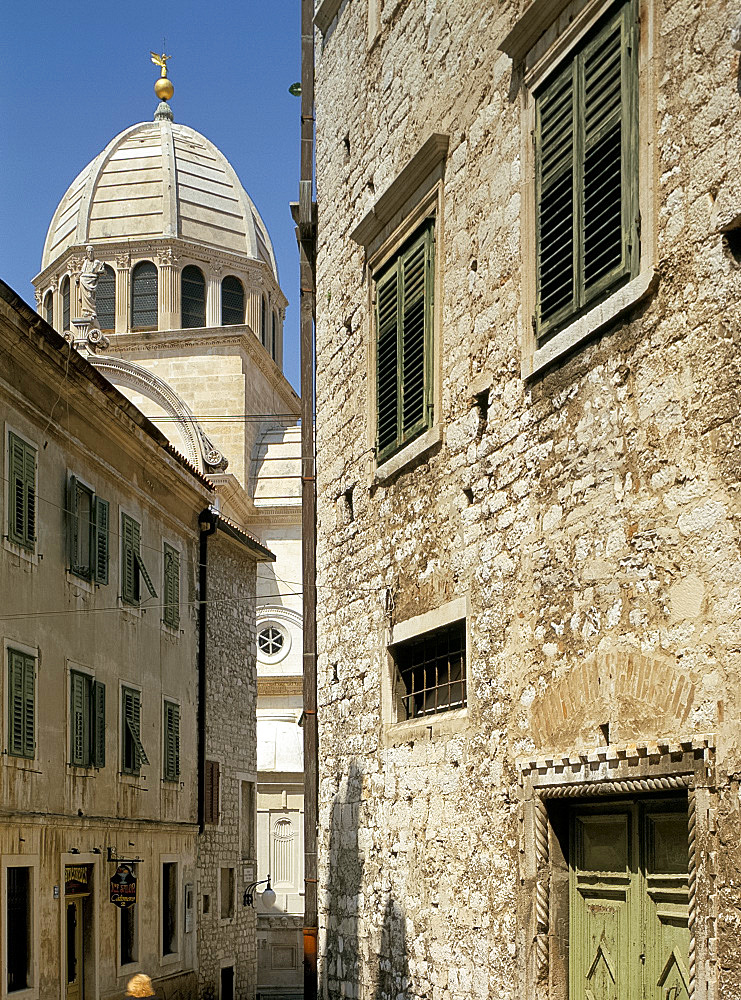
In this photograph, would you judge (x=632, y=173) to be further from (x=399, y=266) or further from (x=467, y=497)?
(x=399, y=266)

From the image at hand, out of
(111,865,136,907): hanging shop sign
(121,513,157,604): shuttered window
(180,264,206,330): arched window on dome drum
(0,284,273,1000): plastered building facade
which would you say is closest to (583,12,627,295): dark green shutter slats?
(0,284,273,1000): plastered building facade

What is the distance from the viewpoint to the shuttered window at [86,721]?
17.1 meters

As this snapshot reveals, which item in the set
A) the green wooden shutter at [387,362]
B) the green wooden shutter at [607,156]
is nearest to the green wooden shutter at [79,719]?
the green wooden shutter at [387,362]

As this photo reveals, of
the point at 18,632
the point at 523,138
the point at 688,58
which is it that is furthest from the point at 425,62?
the point at 18,632

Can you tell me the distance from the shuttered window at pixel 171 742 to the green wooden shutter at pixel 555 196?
15.0m

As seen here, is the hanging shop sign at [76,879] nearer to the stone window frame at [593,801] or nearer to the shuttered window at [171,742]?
the shuttered window at [171,742]

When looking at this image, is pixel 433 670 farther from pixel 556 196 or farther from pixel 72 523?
pixel 72 523

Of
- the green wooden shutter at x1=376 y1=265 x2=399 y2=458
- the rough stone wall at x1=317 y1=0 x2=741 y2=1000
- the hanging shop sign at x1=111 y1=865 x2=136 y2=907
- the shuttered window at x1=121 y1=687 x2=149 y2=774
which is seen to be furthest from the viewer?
the shuttered window at x1=121 y1=687 x2=149 y2=774

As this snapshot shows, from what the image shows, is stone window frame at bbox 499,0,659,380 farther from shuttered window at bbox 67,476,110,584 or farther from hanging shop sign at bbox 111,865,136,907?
hanging shop sign at bbox 111,865,136,907

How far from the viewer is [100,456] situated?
61.2 ft

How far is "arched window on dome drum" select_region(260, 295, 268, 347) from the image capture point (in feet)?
153

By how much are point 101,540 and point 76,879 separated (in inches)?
168

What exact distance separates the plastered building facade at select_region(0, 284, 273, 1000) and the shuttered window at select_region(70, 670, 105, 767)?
33 mm

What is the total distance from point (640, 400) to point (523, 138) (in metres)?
2.10
